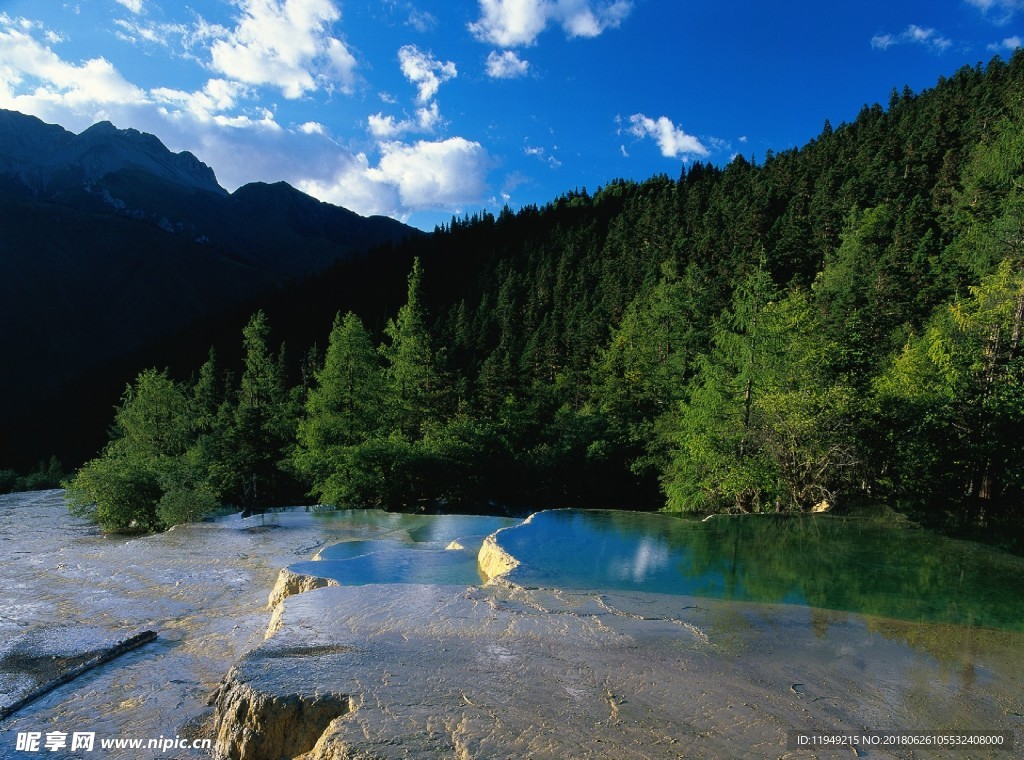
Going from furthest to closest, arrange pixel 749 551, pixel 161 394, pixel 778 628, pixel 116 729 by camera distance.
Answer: pixel 161 394 → pixel 749 551 → pixel 778 628 → pixel 116 729

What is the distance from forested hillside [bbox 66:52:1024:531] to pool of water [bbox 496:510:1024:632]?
3957mm

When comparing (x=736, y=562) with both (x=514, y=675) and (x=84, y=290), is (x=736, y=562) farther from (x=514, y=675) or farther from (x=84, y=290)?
(x=84, y=290)

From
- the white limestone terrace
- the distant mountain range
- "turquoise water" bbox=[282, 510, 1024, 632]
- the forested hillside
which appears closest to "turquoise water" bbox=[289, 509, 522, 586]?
"turquoise water" bbox=[282, 510, 1024, 632]

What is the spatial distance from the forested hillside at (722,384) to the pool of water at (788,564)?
396 centimetres

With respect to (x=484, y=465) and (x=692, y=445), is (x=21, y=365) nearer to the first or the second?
(x=484, y=465)

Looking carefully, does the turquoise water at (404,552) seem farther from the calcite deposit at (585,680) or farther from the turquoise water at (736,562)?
the calcite deposit at (585,680)

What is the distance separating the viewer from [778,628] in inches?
303

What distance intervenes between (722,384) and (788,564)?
424 inches

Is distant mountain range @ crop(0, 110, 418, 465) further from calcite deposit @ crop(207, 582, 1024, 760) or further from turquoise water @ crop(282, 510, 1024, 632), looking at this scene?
calcite deposit @ crop(207, 582, 1024, 760)

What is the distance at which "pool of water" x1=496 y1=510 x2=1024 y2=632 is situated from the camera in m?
9.20

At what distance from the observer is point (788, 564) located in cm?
1152

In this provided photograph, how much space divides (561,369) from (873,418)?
111 feet

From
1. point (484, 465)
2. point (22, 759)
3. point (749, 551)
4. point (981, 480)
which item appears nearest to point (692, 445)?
point (749, 551)

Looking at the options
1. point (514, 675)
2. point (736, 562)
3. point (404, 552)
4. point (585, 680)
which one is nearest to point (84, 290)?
point (404, 552)
